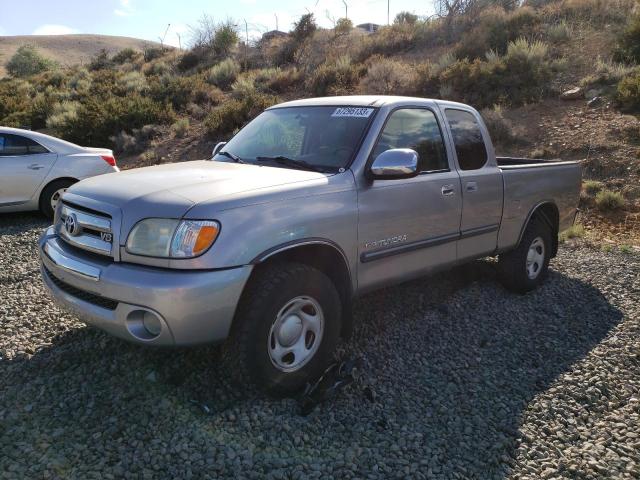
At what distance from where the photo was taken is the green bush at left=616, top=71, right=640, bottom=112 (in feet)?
38.8

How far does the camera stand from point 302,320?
3.50 metres

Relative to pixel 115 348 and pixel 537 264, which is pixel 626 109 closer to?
pixel 537 264

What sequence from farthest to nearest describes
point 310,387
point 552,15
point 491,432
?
point 552,15 → point 310,387 → point 491,432

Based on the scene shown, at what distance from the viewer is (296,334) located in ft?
11.4

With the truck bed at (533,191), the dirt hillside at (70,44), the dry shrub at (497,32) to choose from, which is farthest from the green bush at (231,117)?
the dirt hillside at (70,44)

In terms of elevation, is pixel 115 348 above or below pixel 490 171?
below

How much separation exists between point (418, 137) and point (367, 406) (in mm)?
2149

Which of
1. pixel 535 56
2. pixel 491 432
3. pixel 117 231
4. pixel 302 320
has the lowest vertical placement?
pixel 491 432

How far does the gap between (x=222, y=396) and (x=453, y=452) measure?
138 centimetres

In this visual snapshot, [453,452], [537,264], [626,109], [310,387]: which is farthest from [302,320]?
[626,109]

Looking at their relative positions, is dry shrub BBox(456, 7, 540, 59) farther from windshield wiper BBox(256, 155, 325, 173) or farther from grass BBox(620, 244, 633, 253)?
windshield wiper BBox(256, 155, 325, 173)

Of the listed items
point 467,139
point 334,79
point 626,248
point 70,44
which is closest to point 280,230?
point 467,139

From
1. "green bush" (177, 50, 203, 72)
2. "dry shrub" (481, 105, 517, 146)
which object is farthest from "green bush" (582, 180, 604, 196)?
"green bush" (177, 50, 203, 72)

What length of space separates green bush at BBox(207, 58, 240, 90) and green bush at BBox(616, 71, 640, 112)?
525 inches
